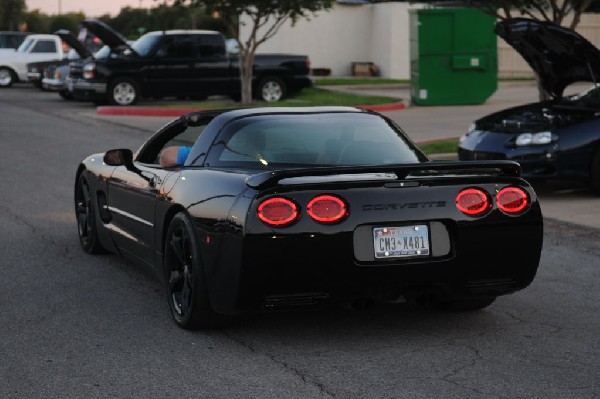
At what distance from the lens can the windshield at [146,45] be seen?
30.4 m

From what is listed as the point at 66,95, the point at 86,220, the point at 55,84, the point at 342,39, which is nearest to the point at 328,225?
the point at 86,220

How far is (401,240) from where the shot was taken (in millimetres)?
6402

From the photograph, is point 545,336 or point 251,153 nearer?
point 545,336

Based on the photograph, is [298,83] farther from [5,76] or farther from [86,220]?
[86,220]

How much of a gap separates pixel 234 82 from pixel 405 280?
25068 mm

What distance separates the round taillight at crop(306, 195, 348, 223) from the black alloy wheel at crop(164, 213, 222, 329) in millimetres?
813

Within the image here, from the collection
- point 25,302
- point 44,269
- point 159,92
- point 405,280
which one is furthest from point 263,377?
point 159,92

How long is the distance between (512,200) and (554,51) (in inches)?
293

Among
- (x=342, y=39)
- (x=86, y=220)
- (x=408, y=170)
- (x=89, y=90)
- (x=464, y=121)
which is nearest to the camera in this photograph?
(x=408, y=170)

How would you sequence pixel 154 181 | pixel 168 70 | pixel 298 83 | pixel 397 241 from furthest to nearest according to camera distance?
pixel 298 83 → pixel 168 70 → pixel 154 181 → pixel 397 241

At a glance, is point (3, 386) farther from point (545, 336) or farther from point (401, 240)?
point (545, 336)

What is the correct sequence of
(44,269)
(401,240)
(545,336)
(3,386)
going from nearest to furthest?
(3,386), (401,240), (545,336), (44,269)

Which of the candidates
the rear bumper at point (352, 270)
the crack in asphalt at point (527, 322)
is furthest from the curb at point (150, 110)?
the rear bumper at point (352, 270)

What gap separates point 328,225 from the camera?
6293 millimetres
